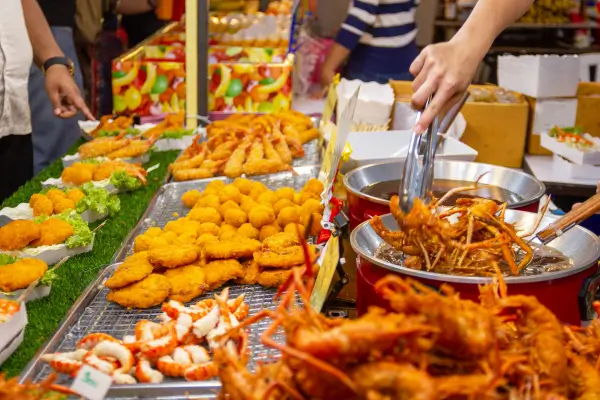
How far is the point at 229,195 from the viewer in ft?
8.98

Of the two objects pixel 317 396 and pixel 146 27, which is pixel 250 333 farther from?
pixel 146 27

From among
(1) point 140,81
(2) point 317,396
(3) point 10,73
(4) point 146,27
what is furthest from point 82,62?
(2) point 317,396

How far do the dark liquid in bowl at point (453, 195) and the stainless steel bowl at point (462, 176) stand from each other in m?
0.02

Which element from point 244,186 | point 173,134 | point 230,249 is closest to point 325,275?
point 230,249

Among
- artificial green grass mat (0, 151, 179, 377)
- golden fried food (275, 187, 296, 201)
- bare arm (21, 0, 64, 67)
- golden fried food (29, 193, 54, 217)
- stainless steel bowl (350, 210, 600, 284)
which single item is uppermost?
bare arm (21, 0, 64, 67)

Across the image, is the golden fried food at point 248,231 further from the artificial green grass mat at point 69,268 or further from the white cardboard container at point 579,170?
the white cardboard container at point 579,170

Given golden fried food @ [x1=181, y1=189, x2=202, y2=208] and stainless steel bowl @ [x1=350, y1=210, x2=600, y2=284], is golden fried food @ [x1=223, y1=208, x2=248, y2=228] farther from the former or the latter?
stainless steel bowl @ [x1=350, y1=210, x2=600, y2=284]

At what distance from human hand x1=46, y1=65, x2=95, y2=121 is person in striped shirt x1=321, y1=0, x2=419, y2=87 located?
254 centimetres

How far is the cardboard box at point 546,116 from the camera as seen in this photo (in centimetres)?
410

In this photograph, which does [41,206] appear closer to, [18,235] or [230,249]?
[18,235]

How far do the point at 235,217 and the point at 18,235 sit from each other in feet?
2.52

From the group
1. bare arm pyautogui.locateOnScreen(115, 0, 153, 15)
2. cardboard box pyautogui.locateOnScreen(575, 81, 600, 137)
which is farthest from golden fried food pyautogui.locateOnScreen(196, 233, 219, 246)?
bare arm pyautogui.locateOnScreen(115, 0, 153, 15)

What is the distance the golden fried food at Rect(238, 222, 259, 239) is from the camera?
2.42 metres

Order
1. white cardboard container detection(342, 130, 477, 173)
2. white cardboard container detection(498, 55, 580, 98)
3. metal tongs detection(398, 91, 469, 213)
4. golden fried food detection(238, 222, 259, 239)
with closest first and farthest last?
metal tongs detection(398, 91, 469, 213), golden fried food detection(238, 222, 259, 239), white cardboard container detection(342, 130, 477, 173), white cardboard container detection(498, 55, 580, 98)
